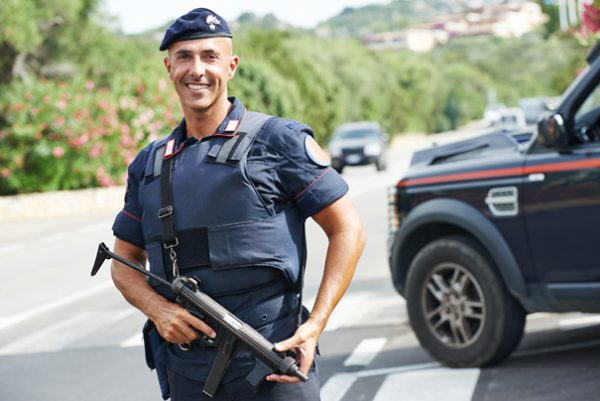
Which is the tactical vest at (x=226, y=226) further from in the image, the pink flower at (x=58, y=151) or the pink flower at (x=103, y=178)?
the pink flower at (x=103, y=178)

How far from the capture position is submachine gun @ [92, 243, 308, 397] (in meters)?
3.34

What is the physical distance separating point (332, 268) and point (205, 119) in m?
0.57

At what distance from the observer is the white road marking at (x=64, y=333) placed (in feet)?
31.0

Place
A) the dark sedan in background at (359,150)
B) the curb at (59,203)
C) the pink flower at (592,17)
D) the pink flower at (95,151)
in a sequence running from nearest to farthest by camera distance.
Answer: the pink flower at (592,17) < the curb at (59,203) < the pink flower at (95,151) < the dark sedan in background at (359,150)

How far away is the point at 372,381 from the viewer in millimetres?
7344

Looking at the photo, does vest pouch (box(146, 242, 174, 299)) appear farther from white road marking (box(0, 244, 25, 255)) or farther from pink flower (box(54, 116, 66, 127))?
pink flower (box(54, 116, 66, 127))

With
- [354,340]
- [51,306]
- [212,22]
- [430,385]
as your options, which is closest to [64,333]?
[51,306]

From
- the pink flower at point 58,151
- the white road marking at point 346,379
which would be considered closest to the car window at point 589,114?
the white road marking at point 346,379

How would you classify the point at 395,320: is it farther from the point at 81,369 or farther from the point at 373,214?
the point at 373,214

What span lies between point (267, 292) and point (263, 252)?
0.12 metres

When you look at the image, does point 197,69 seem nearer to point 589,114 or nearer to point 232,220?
point 232,220

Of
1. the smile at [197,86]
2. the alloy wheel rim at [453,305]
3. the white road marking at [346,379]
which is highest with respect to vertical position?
the smile at [197,86]

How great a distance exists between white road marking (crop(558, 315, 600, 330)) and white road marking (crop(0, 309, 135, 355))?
12.1ft

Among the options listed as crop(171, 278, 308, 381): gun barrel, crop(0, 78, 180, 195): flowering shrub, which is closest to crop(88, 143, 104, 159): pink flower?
crop(0, 78, 180, 195): flowering shrub
